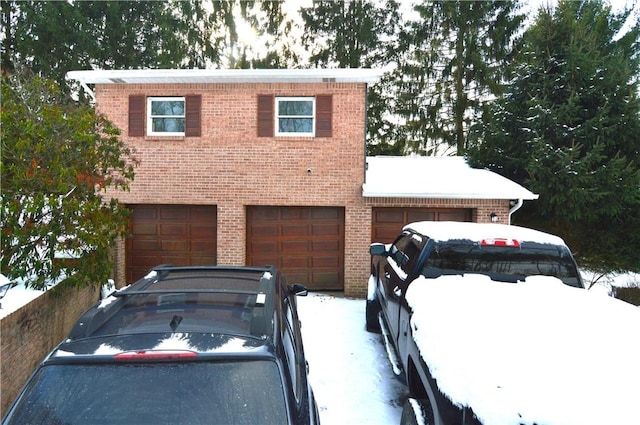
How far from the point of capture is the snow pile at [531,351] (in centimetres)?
202

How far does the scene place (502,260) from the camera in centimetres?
429

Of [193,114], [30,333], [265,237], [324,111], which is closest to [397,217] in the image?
[324,111]

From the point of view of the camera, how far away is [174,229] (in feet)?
31.1

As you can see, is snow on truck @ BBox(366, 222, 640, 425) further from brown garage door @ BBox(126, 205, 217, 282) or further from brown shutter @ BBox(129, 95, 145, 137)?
brown shutter @ BBox(129, 95, 145, 137)

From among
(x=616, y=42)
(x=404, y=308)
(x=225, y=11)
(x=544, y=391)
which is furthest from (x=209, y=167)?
(x=616, y=42)

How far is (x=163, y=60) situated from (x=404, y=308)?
17.5m

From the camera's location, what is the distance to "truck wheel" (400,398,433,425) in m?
2.96

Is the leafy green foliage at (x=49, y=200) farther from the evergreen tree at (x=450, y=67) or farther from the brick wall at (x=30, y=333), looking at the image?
the evergreen tree at (x=450, y=67)

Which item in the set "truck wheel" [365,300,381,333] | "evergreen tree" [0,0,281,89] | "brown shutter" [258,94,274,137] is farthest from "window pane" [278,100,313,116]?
"evergreen tree" [0,0,281,89]

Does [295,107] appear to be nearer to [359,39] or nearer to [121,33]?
[359,39]

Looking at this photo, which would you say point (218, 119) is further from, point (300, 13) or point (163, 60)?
point (300, 13)

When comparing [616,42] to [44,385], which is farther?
[616,42]

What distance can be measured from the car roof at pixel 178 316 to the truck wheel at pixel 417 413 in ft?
4.72

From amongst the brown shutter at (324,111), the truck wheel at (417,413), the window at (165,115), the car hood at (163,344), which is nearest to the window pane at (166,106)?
the window at (165,115)
